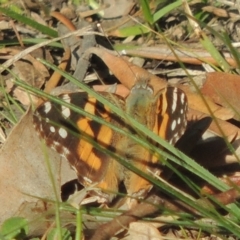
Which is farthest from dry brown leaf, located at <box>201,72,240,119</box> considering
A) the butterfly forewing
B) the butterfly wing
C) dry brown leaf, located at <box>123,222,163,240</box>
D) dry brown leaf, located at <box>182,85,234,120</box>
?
dry brown leaf, located at <box>123,222,163,240</box>

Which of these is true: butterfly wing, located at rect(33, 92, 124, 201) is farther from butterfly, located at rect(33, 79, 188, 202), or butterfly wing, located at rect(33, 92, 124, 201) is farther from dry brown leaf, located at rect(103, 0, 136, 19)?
dry brown leaf, located at rect(103, 0, 136, 19)

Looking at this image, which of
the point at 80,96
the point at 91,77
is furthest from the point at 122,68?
the point at 80,96

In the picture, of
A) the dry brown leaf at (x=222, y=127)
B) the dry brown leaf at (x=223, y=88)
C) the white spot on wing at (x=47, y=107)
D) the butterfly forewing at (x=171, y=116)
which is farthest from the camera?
the dry brown leaf at (x=223, y=88)

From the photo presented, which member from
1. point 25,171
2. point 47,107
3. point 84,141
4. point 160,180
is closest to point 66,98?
point 47,107

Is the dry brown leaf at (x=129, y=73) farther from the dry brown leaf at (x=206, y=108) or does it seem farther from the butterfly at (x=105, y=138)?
the butterfly at (x=105, y=138)

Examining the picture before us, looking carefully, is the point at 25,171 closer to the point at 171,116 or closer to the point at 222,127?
the point at 171,116

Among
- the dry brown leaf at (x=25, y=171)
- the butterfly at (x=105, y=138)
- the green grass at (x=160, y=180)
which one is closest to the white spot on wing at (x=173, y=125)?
the butterfly at (x=105, y=138)
